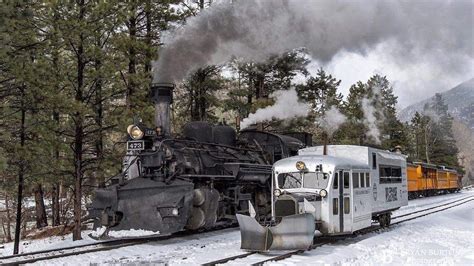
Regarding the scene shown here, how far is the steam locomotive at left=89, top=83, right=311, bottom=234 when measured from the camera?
43.2 feet

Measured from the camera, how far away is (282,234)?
11.2 metres

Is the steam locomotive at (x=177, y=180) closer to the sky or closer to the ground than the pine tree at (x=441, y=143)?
closer to the ground

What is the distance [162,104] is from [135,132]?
3.76 feet

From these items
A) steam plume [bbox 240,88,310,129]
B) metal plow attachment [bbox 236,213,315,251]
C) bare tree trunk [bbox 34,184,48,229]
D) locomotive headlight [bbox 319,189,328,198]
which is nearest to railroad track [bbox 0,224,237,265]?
metal plow attachment [bbox 236,213,315,251]

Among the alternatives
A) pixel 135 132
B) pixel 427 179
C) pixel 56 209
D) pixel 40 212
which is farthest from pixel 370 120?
pixel 135 132

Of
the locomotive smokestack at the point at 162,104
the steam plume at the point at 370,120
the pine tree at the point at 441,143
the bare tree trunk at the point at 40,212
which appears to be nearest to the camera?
the locomotive smokestack at the point at 162,104

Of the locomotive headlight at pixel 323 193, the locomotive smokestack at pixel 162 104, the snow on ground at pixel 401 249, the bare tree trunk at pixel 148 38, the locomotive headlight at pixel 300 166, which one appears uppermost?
the bare tree trunk at pixel 148 38

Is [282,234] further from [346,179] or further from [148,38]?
[148,38]

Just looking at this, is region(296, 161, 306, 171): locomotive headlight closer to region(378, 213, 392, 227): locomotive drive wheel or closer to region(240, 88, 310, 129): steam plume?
region(378, 213, 392, 227): locomotive drive wheel

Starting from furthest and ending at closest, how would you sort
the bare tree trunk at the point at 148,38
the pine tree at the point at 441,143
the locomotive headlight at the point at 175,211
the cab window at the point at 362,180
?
the pine tree at the point at 441,143 < the bare tree trunk at the point at 148,38 < the cab window at the point at 362,180 < the locomotive headlight at the point at 175,211

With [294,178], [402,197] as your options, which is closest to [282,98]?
[402,197]

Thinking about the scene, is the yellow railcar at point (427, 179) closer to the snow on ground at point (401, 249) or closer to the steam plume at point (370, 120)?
the steam plume at point (370, 120)

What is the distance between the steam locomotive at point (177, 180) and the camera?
518 inches

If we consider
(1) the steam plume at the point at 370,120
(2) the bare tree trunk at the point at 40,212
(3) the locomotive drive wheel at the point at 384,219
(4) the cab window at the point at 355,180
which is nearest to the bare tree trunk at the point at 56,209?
(2) the bare tree trunk at the point at 40,212
